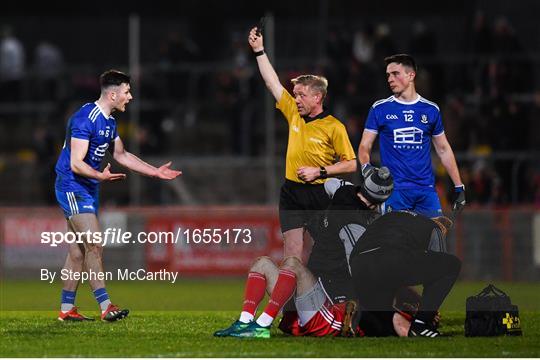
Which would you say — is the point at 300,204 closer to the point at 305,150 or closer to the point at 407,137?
the point at 305,150

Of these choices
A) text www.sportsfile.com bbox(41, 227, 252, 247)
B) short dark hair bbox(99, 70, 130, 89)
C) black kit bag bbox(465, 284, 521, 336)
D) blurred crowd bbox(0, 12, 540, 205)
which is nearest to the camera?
black kit bag bbox(465, 284, 521, 336)

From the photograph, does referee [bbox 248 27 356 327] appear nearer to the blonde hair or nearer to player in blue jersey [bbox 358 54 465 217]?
the blonde hair

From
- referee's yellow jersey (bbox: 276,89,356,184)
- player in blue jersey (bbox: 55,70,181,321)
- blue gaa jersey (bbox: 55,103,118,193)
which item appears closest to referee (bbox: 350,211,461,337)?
referee's yellow jersey (bbox: 276,89,356,184)

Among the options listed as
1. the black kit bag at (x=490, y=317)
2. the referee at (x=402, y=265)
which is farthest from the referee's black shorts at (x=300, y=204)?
the black kit bag at (x=490, y=317)

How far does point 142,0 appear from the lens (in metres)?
30.8

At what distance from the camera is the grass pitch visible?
1045cm

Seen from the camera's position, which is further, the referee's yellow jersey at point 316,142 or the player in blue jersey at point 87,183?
the player in blue jersey at point 87,183

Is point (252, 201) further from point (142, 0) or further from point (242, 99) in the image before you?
point (142, 0)

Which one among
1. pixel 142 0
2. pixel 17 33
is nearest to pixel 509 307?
pixel 17 33

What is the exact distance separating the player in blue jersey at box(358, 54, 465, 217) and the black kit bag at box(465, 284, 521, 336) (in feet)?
5.81

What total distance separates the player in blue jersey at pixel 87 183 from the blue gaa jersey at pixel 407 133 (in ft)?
7.44

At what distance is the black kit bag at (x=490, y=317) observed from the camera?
454 inches

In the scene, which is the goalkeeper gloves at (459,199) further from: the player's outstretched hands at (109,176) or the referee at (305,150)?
the player's outstretched hands at (109,176)

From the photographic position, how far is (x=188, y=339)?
1155 centimetres
